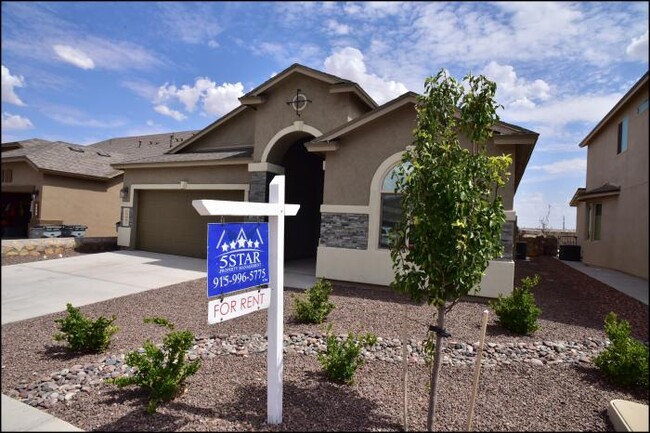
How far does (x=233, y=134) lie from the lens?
1510 centimetres

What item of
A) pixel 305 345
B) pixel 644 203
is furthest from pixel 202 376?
pixel 644 203

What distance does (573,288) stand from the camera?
1120 cm

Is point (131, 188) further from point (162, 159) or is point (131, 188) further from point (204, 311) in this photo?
point (204, 311)

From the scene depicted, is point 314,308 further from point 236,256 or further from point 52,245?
point 52,245

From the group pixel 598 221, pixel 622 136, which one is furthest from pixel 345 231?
pixel 598 221

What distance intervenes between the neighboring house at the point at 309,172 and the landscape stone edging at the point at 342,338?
301 centimetres

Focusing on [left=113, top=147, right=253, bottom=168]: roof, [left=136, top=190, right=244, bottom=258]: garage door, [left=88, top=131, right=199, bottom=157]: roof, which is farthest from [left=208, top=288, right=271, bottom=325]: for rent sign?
[left=88, top=131, right=199, bottom=157]: roof

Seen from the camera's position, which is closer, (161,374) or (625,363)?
(161,374)

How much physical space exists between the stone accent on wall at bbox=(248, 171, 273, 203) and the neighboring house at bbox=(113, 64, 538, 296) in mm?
34

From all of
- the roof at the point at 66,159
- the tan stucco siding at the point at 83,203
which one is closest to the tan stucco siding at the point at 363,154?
the roof at the point at 66,159

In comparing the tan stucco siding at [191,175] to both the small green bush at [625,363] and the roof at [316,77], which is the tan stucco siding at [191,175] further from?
the small green bush at [625,363]

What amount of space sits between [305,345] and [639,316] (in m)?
7.12

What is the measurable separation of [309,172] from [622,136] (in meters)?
12.4

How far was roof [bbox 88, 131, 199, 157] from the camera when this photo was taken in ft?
70.2
